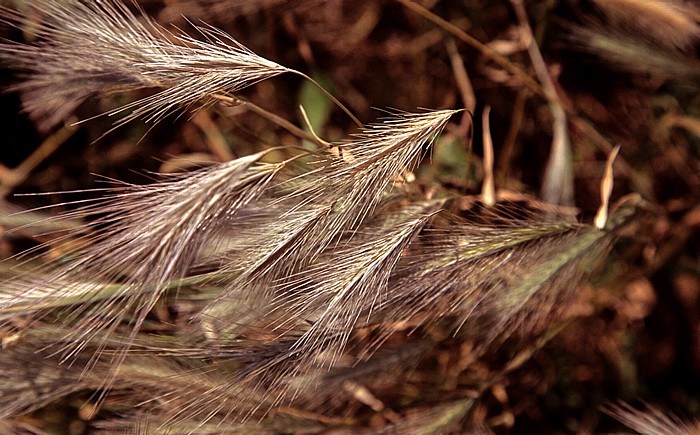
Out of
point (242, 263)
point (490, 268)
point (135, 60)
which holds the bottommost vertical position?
point (490, 268)

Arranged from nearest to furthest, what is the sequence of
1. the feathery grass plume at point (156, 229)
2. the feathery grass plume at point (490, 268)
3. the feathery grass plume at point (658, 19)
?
the feathery grass plume at point (156, 229) < the feathery grass plume at point (490, 268) < the feathery grass plume at point (658, 19)

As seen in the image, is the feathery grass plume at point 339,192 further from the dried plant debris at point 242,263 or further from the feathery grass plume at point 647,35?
the feathery grass plume at point 647,35

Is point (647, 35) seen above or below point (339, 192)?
below

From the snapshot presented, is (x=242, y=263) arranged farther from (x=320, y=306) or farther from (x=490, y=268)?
(x=490, y=268)

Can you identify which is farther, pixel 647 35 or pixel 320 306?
pixel 647 35

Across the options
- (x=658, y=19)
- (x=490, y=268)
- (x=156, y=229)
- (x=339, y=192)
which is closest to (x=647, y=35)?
(x=658, y=19)

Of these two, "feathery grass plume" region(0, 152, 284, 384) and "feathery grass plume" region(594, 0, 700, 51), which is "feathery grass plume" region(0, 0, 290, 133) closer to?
"feathery grass plume" region(0, 152, 284, 384)

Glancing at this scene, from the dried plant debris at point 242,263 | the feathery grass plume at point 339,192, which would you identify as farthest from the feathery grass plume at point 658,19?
the feathery grass plume at point 339,192

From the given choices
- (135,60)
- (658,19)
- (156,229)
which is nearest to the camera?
(156,229)

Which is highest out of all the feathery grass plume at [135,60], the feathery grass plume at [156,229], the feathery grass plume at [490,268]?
the feathery grass plume at [135,60]
